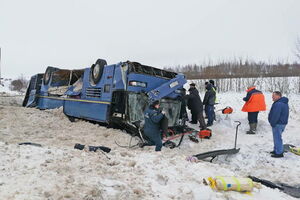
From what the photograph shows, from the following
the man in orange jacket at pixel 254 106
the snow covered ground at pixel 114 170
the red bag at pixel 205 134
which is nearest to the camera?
the snow covered ground at pixel 114 170

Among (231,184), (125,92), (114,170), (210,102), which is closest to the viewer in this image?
(231,184)

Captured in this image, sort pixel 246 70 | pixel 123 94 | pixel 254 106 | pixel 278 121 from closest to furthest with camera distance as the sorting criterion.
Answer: pixel 278 121 < pixel 123 94 < pixel 254 106 < pixel 246 70

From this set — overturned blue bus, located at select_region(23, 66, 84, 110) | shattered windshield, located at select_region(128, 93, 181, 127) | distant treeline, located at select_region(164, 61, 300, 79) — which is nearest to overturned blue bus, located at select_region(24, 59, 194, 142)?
shattered windshield, located at select_region(128, 93, 181, 127)

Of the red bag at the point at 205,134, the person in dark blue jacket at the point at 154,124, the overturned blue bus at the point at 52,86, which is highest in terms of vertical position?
the overturned blue bus at the point at 52,86

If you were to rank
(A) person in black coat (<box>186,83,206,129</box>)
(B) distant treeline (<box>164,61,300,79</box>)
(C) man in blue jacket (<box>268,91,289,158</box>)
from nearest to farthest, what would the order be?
(C) man in blue jacket (<box>268,91,289,158</box>)
(A) person in black coat (<box>186,83,206,129</box>)
(B) distant treeline (<box>164,61,300,79</box>)

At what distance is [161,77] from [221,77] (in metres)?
10.6

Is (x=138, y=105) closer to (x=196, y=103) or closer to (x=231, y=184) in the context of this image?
(x=196, y=103)

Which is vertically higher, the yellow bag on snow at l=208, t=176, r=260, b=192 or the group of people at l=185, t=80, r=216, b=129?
the group of people at l=185, t=80, r=216, b=129

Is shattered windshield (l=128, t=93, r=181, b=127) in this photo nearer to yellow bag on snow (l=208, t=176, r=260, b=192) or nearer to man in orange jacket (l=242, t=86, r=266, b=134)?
man in orange jacket (l=242, t=86, r=266, b=134)

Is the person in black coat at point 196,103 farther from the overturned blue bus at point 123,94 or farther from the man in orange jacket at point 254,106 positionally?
the man in orange jacket at point 254,106

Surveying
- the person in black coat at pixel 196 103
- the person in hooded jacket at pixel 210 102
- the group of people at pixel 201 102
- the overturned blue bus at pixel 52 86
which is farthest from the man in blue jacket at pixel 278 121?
the overturned blue bus at pixel 52 86

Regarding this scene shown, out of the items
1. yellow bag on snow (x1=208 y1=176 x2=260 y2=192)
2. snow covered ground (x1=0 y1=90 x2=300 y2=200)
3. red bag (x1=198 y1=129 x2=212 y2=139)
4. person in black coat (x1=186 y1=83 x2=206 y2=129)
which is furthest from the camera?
person in black coat (x1=186 y1=83 x2=206 y2=129)

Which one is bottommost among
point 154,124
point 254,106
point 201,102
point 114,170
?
point 114,170

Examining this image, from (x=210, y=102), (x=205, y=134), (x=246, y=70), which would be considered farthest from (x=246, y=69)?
(x=205, y=134)
